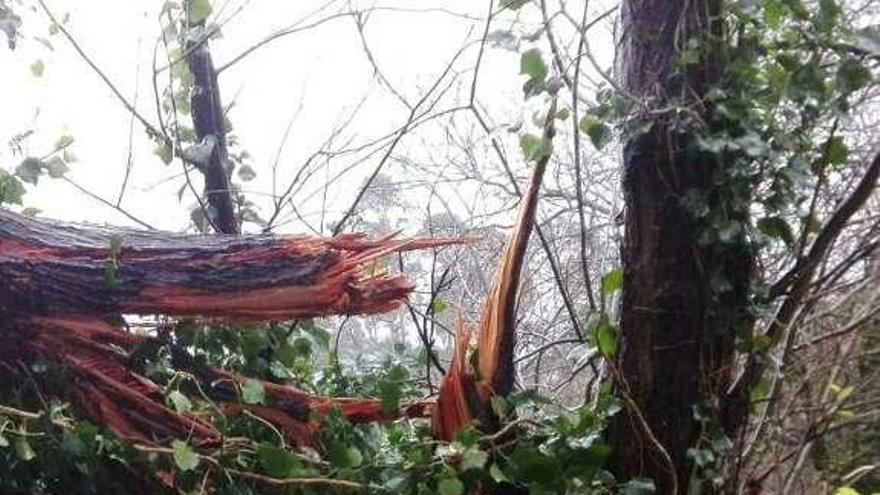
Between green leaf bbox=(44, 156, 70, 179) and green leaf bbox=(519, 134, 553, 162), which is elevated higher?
green leaf bbox=(44, 156, 70, 179)

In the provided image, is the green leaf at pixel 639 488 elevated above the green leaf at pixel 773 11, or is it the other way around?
the green leaf at pixel 773 11

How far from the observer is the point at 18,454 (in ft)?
4.10

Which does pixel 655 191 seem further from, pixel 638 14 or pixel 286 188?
pixel 286 188

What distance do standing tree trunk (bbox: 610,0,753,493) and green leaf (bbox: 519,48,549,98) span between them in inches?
5.3

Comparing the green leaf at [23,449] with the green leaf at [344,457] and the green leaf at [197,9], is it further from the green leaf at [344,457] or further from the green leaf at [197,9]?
the green leaf at [197,9]

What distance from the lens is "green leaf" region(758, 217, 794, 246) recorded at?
4.58 feet

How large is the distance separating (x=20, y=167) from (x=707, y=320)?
3.84ft

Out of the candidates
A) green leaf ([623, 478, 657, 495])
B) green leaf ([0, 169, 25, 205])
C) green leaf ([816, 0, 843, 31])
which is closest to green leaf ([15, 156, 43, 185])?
green leaf ([0, 169, 25, 205])

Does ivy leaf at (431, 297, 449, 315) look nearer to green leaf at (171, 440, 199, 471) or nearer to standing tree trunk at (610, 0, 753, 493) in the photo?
standing tree trunk at (610, 0, 753, 493)

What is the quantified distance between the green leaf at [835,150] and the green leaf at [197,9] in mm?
1056

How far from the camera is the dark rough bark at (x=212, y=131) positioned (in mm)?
1815

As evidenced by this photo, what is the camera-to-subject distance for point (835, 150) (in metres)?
1.41

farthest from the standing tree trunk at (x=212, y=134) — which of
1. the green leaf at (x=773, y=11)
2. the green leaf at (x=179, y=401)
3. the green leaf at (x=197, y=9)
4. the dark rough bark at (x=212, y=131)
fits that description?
the green leaf at (x=773, y=11)

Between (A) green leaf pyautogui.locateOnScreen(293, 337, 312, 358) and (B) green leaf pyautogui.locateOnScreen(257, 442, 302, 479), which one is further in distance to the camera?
(A) green leaf pyautogui.locateOnScreen(293, 337, 312, 358)
